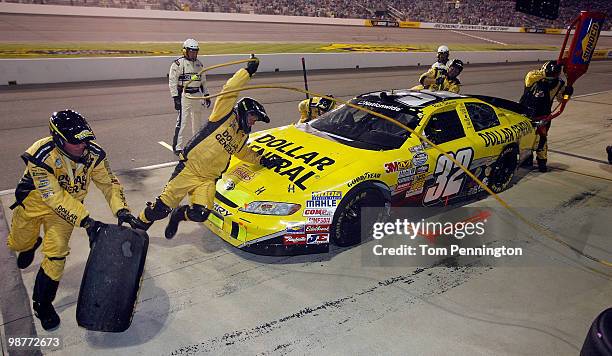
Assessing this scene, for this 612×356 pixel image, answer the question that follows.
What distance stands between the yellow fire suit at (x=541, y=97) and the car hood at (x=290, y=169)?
4.49 metres

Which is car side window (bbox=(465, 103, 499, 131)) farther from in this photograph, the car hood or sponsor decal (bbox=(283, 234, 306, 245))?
sponsor decal (bbox=(283, 234, 306, 245))

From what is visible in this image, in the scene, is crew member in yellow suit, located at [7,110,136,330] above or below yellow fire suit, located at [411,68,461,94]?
below

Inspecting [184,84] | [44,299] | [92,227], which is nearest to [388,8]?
[184,84]

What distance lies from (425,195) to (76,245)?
4165mm

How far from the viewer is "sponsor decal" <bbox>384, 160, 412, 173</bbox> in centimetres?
502

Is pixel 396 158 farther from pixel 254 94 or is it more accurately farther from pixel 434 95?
pixel 254 94

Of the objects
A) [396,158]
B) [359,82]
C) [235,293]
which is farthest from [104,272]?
[359,82]

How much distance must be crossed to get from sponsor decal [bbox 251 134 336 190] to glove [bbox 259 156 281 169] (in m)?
0.04

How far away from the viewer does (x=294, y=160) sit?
5113 mm

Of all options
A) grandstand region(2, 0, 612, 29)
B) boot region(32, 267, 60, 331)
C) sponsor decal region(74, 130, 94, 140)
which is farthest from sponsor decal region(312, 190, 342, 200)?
grandstand region(2, 0, 612, 29)

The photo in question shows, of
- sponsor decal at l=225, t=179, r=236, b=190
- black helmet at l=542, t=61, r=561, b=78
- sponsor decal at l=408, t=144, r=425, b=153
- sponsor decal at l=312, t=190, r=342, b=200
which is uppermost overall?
black helmet at l=542, t=61, r=561, b=78

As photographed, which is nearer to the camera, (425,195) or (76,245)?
(76,245)

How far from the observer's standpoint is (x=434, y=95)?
6.27 metres

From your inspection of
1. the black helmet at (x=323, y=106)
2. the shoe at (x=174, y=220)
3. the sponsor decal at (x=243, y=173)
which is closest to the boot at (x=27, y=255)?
the shoe at (x=174, y=220)
